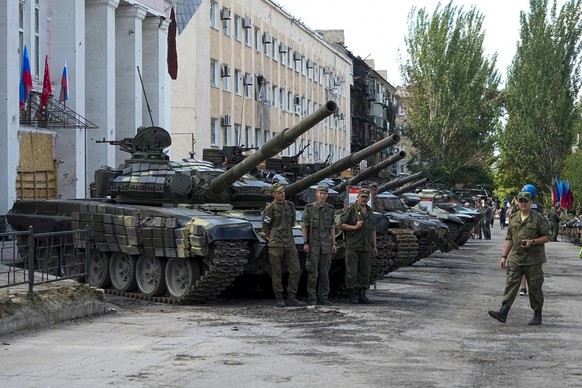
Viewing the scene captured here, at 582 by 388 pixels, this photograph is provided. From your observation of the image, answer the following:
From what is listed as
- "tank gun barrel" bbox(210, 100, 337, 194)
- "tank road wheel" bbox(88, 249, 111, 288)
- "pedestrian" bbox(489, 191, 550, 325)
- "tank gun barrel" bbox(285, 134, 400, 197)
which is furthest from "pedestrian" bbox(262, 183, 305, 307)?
"tank road wheel" bbox(88, 249, 111, 288)

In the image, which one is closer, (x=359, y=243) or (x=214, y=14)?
(x=359, y=243)

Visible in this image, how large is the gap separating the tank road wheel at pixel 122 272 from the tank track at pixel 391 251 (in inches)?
136

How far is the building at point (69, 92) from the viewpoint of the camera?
24.6 metres

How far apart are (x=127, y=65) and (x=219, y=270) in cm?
1987

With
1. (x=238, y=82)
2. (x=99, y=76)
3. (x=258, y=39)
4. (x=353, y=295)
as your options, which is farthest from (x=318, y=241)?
(x=258, y=39)

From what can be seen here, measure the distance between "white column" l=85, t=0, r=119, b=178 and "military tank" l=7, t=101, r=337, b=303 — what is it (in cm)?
1239

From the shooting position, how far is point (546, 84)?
5438 centimetres

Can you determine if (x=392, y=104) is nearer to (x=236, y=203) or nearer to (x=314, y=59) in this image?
(x=314, y=59)

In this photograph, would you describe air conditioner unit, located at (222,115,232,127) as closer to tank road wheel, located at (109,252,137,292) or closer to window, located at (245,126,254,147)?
window, located at (245,126,254,147)

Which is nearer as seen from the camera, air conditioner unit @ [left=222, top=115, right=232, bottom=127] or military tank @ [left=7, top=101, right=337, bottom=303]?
military tank @ [left=7, top=101, right=337, bottom=303]

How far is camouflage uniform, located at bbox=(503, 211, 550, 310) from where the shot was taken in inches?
493

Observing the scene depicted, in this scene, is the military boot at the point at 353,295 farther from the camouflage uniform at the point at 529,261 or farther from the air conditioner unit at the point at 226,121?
the air conditioner unit at the point at 226,121

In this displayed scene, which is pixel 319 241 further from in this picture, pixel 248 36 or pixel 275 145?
pixel 248 36

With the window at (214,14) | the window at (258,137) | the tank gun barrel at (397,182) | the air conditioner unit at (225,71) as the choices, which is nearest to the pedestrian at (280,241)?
the tank gun barrel at (397,182)
